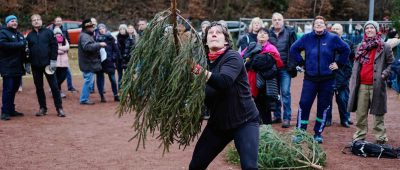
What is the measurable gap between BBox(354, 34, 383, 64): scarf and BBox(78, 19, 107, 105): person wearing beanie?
20.2 ft

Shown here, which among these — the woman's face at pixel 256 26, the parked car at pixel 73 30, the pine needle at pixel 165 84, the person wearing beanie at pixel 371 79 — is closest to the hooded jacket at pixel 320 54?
the person wearing beanie at pixel 371 79

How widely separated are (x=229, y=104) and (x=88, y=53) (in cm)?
826

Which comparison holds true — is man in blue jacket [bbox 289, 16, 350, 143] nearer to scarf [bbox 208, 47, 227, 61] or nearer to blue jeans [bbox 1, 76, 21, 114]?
scarf [bbox 208, 47, 227, 61]

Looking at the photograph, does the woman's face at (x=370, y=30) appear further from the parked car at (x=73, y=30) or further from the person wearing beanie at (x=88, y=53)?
the parked car at (x=73, y=30)

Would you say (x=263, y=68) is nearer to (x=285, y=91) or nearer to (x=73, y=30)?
(x=285, y=91)

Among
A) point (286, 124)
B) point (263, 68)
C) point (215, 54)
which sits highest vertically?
point (215, 54)

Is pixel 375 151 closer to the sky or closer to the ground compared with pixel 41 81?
closer to the ground

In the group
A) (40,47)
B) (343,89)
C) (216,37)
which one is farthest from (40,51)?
(216,37)

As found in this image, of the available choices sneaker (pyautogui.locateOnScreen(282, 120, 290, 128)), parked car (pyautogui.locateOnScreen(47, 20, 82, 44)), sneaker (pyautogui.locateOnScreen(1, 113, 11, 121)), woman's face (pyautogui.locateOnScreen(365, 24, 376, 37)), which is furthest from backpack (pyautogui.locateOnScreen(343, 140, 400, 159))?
parked car (pyautogui.locateOnScreen(47, 20, 82, 44))

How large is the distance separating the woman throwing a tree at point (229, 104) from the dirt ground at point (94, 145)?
235cm

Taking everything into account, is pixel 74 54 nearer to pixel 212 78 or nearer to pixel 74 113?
pixel 74 113

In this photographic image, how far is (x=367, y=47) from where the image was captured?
821 centimetres

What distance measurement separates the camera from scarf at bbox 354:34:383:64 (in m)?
8.16

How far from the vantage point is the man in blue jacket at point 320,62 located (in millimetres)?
8180
